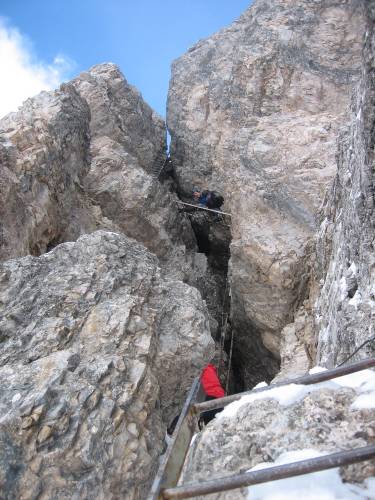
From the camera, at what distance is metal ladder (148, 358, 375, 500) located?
2969mm

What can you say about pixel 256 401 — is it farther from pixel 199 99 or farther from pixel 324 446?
pixel 199 99

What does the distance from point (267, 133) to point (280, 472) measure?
→ 50.5ft

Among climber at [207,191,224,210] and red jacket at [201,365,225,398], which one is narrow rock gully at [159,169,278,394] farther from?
red jacket at [201,365,225,398]

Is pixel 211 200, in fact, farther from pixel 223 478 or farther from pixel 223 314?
pixel 223 478

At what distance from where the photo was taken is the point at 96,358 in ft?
28.7

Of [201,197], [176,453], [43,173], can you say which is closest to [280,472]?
[176,453]

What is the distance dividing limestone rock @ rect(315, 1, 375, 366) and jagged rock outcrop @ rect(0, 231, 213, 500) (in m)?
3.42

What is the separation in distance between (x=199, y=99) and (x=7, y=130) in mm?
8990

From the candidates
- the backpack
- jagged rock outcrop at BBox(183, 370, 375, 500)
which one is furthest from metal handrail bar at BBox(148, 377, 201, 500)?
the backpack

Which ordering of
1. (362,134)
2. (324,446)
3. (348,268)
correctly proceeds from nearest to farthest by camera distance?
1. (324,446)
2. (362,134)
3. (348,268)

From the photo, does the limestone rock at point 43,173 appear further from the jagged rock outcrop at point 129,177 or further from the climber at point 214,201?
the climber at point 214,201

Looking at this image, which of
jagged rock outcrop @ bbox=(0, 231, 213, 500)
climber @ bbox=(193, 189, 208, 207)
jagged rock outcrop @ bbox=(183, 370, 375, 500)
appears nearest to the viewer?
jagged rock outcrop @ bbox=(183, 370, 375, 500)

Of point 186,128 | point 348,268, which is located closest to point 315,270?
point 348,268

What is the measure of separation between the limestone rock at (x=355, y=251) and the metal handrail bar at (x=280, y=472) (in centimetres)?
357
